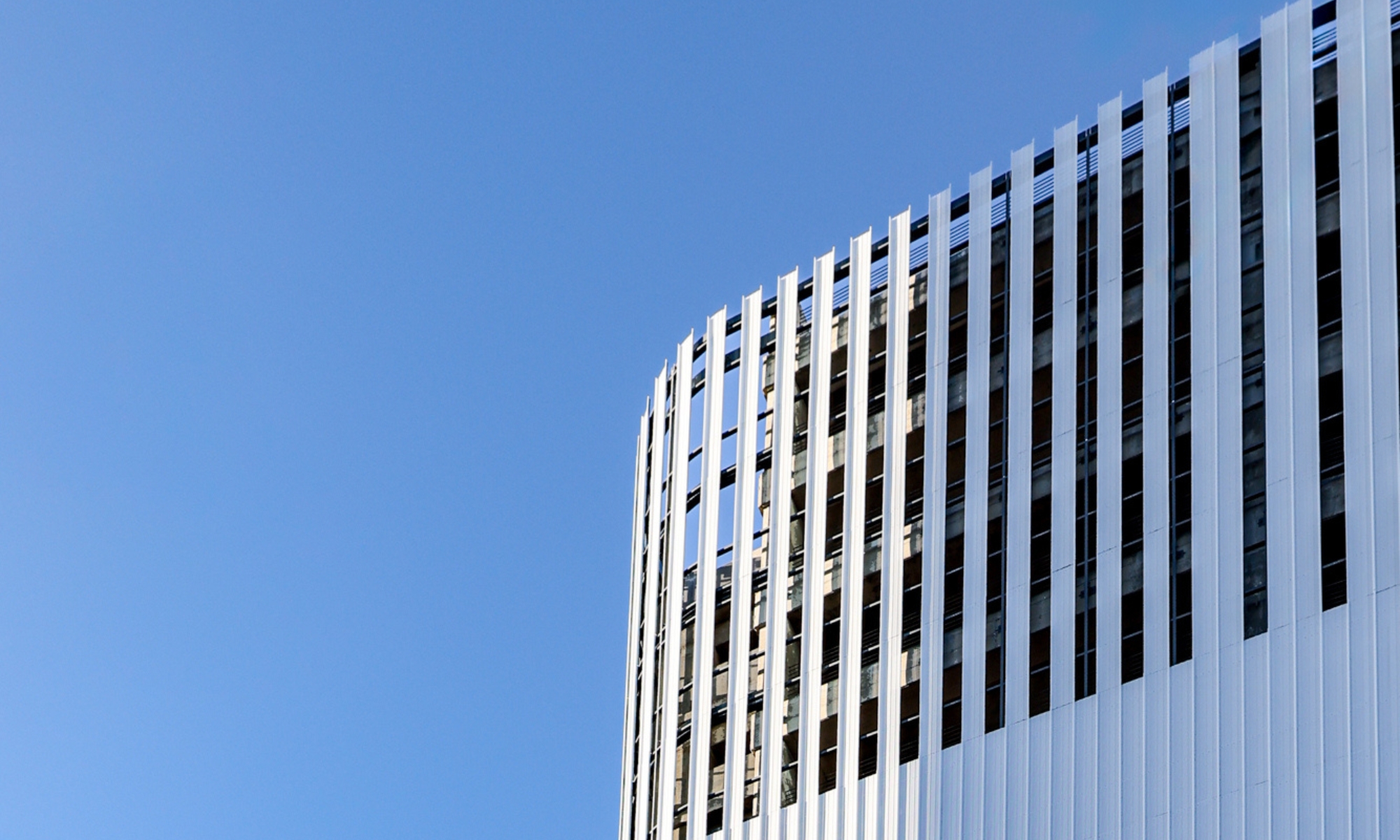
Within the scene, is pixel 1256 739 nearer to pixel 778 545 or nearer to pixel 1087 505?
pixel 1087 505

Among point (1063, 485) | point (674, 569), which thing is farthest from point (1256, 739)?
point (674, 569)

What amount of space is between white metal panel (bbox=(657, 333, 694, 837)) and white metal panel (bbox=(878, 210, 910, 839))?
935 centimetres

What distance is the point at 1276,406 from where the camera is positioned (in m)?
57.0

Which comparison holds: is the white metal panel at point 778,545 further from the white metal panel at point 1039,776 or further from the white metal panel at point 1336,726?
the white metal panel at point 1336,726

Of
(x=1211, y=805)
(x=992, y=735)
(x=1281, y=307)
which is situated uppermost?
(x=1281, y=307)

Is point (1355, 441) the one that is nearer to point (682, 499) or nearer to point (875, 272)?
point (875, 272)

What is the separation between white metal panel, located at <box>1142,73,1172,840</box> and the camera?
55719mm

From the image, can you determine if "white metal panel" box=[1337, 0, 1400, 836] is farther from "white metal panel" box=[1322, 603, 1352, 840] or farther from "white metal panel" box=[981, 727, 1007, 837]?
"white metal panel" box=[981, 727, 1007, 837]

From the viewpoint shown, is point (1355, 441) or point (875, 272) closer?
point (1355, 441)

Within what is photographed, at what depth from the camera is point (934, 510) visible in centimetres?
6494

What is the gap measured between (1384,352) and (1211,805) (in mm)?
11330

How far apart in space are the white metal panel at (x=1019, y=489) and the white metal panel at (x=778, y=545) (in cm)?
834

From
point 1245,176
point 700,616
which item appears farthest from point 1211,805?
point 700,616

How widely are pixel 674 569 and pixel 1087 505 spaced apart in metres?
17.3
